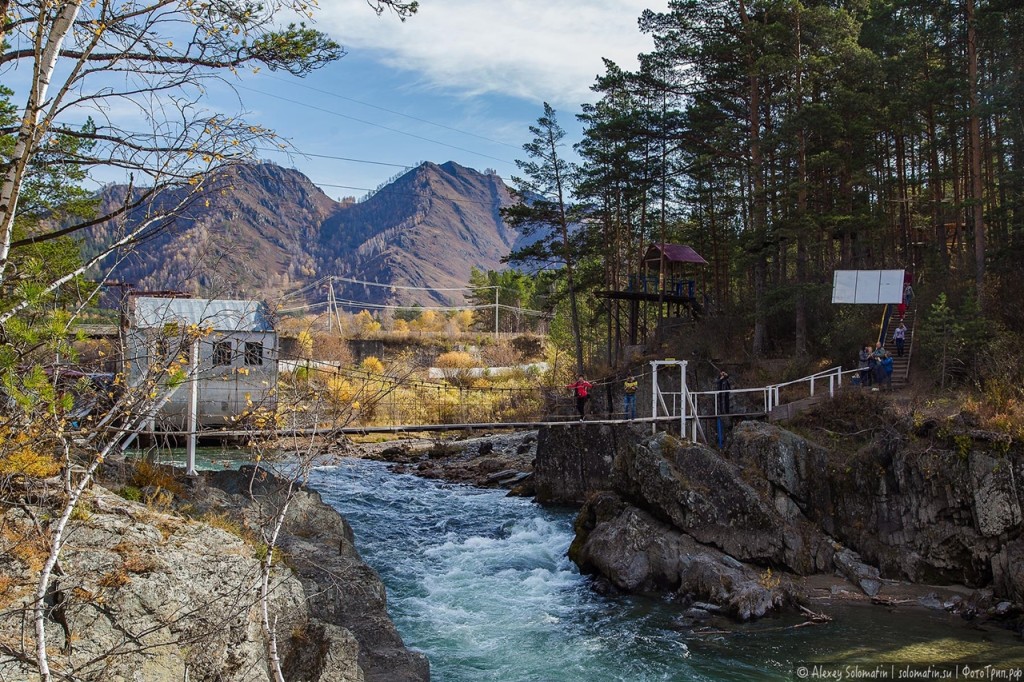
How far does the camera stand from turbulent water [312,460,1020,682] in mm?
10055

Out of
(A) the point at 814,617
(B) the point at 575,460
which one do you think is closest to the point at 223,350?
(A) the point at 814,617

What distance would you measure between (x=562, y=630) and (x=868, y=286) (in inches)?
518

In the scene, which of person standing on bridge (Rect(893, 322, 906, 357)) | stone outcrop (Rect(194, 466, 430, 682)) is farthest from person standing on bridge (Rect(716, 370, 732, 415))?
stone outcrop (Rect(194, 466, 430, 682))

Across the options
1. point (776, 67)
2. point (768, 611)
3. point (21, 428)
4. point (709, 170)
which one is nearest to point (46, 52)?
point (21, 428)

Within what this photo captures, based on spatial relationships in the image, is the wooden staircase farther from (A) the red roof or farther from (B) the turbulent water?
(A) the red roof

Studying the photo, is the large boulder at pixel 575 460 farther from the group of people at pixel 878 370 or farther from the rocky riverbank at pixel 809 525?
the group of people at pixel 878 370

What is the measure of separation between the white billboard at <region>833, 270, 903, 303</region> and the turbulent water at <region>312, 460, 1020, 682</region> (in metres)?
9.68

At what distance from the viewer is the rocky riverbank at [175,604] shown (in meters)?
4.92

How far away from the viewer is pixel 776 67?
64.2ft

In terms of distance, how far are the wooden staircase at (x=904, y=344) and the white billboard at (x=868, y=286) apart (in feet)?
3.90

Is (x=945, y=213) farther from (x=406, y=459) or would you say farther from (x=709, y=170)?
(x=406, y=459)

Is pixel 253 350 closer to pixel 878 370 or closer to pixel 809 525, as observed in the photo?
pixel 809 525

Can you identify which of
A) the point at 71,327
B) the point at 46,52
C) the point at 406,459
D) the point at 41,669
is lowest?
the point at 406,459

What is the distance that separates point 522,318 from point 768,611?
4644cm
